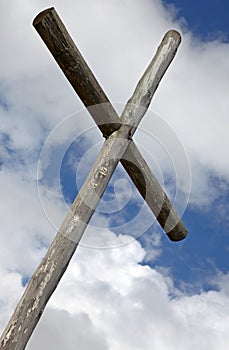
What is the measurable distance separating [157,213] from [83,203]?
1645mm

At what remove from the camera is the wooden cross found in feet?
17.3

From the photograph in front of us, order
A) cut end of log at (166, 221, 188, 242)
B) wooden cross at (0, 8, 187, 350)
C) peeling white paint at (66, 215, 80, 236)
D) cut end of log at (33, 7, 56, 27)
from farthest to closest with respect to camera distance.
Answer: cut end of log at (166, 221, 188, 242)
cut end of log at (33, 7, 56, 27)
peeling white paint at (66, 215, 80, 236)
wooden cross at (0, 8, 187, 350)

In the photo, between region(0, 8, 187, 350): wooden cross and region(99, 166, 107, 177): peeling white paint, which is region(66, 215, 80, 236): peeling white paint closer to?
region(0, 8, 187, 350): wooden cross

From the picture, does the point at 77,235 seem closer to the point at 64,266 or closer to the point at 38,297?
the point at 64,266

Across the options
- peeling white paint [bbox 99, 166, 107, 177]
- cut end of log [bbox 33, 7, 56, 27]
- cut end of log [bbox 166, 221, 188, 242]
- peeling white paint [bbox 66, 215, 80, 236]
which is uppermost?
cut end of log [bbox 33, 7, 56, 27]

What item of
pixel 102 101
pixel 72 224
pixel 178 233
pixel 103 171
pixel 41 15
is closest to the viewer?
pixel 72 224

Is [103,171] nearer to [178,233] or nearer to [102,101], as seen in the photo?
[102,101]

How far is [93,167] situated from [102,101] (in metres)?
0.78

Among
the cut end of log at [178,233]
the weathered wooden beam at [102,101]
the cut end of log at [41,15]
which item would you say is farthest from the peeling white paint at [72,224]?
the cut end of log at [178,233]

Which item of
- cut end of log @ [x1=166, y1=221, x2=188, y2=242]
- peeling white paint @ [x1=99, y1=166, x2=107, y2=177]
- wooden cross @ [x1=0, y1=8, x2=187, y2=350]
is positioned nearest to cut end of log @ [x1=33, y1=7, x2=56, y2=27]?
wooden cross @ [x1=0, y1=8, x2=187, y2=350]

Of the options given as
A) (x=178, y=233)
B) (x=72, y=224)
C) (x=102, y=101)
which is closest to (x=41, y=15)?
(x=102, y=101)

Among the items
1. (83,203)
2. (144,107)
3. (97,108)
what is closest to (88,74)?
(97,108)

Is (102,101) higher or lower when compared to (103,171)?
higher

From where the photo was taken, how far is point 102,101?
633 centimetres
